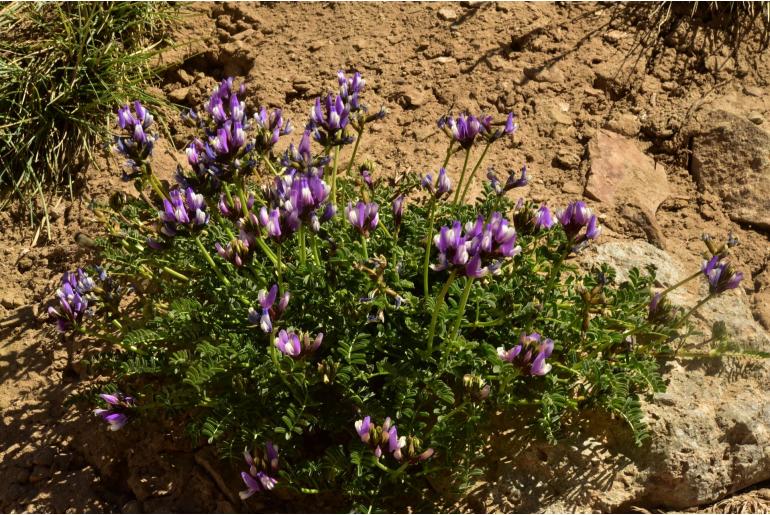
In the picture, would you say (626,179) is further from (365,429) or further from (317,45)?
(365,429)

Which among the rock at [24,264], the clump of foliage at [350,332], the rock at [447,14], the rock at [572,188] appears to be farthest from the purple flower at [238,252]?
the rock at [447,14]

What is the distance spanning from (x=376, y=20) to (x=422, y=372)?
132 inches

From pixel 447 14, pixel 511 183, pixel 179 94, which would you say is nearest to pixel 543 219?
pixel 511 183

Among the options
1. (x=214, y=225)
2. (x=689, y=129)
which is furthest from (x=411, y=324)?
(x=689, y=129)

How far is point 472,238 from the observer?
271 cm

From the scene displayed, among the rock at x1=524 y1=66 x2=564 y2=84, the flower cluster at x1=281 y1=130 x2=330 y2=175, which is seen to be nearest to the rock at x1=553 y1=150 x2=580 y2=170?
the rock at x1=524 y1=66 x2=564 y2=84

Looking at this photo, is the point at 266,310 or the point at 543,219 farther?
the point at 543,219

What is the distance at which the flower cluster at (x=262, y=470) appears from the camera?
10.0 feet

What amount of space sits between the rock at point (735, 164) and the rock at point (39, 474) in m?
3.80

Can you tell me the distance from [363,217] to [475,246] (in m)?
0.69

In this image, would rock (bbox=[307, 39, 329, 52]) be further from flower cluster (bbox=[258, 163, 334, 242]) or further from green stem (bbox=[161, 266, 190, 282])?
flower cluster (bbox=[258, 163, 334, 242])

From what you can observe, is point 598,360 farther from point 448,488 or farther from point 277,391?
point 277,391

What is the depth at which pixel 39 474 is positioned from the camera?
374cm

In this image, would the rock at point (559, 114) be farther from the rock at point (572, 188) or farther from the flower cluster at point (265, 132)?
the flower cluster at point (265, 132)
